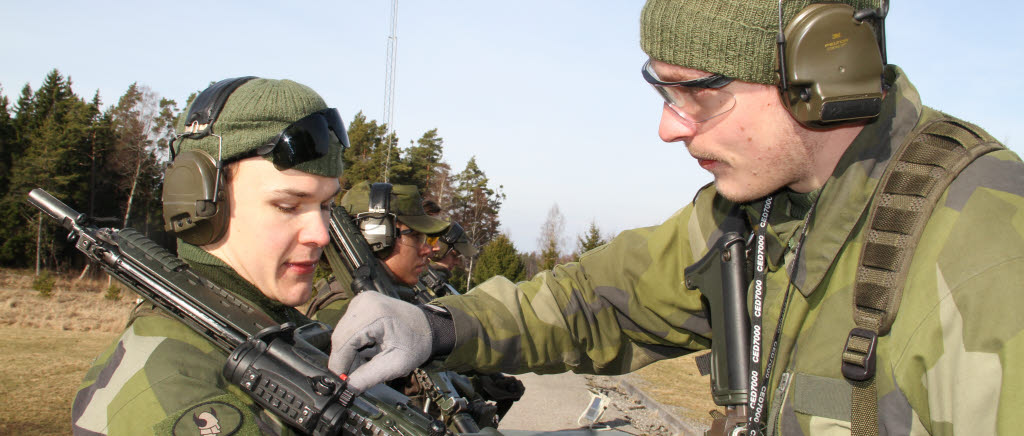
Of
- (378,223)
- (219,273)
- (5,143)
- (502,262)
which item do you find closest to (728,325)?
(219,273)

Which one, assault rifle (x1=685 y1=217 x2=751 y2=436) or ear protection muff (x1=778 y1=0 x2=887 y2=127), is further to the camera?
assault rifle (x1=685 y1=217 x2=751 y2=436)

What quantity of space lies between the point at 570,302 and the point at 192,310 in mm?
1497

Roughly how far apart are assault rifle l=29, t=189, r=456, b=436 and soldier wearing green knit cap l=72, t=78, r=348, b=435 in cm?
9

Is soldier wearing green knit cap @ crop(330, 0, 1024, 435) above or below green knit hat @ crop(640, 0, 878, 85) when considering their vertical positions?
below

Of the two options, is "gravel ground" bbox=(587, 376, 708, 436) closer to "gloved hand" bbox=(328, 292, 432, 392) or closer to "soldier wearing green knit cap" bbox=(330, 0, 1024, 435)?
"soldier wearing green knit cap" bbox=(330, 0, 1024, 435)

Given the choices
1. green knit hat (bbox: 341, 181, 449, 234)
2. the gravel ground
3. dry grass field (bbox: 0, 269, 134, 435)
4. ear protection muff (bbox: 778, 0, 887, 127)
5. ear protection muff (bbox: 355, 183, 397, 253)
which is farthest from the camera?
the gravel ground

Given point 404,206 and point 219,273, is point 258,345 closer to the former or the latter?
point 219,273

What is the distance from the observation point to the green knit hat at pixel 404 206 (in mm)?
6086

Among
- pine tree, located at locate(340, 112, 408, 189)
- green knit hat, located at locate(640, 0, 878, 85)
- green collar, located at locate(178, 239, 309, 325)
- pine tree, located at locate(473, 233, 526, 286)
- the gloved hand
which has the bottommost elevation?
pine tree, located at locate(473, 233, 526, 286)

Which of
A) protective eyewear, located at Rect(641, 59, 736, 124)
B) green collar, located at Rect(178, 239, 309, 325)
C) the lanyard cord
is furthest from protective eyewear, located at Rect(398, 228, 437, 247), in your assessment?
the lanyard cord

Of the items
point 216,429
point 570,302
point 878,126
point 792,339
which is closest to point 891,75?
point 878,126

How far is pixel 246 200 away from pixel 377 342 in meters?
0.69

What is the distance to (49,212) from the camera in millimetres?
2588

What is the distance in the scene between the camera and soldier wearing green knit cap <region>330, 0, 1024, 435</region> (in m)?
1.66
